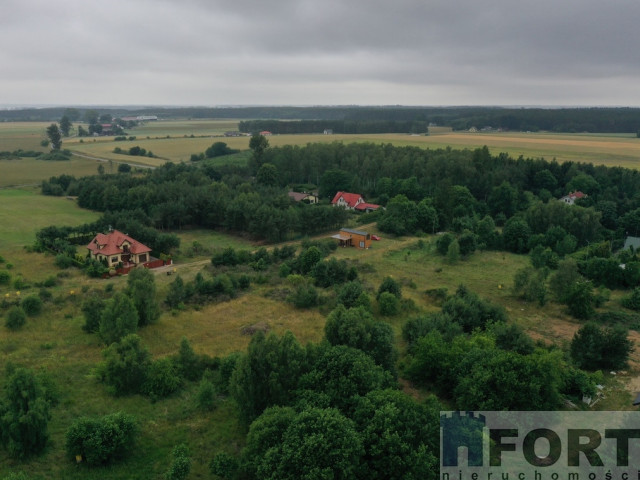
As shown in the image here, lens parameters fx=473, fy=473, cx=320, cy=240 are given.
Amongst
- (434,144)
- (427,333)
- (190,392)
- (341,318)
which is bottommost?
(190,392)

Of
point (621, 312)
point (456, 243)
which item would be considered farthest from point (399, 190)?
point (621, 312)

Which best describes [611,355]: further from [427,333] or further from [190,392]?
[190,392]

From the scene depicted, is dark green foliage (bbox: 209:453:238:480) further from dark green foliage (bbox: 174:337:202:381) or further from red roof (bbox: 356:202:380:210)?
red roof (bbox: 356:202:380:210)

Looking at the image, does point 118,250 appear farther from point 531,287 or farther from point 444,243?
point 531,287

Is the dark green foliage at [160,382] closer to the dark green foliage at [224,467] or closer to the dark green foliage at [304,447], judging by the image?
the dark green foliage at [224,467]

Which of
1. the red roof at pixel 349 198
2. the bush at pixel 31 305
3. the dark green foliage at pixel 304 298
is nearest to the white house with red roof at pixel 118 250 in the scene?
the bush at pixel 31 305

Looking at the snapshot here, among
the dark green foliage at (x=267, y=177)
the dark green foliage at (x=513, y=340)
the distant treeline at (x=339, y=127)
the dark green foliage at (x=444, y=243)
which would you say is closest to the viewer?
the dark green foliage at (x=513, y=340)
